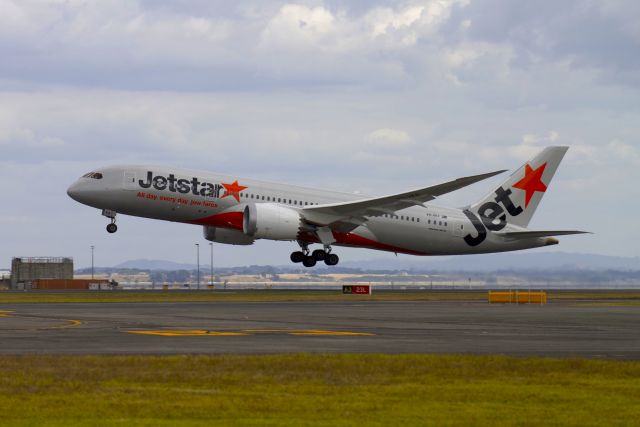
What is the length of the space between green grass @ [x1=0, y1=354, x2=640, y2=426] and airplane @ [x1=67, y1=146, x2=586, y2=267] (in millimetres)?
39097

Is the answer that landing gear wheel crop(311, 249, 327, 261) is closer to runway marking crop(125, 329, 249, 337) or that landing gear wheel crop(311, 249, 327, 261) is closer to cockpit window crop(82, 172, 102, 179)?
cockpit window crop(82, 172, 102, 179)

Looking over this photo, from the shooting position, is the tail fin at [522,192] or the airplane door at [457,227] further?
the tail fin at [522,192]

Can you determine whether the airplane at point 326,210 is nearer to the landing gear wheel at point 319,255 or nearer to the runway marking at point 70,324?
the landing gear wheel at point 319,255

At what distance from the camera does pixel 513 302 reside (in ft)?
212

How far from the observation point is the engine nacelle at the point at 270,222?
63688mm

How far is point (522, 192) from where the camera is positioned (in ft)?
255

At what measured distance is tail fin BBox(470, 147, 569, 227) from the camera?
252 feet

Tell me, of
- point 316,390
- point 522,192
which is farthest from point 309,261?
point 316,390

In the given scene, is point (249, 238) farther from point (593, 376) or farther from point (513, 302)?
point (593, 376)

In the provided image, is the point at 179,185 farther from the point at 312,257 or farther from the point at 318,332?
the point at 318,332

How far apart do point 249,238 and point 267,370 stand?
157 feet

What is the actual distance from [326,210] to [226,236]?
7.02 meters

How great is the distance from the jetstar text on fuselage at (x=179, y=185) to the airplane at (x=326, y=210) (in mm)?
59

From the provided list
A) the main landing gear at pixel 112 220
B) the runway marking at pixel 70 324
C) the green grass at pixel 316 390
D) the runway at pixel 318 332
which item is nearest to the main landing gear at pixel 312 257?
the main landing gear at pixel 112 220
